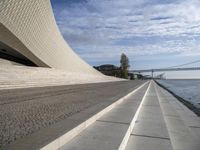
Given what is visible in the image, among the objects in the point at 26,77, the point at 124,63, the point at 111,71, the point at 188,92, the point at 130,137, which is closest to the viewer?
the point at 130,137

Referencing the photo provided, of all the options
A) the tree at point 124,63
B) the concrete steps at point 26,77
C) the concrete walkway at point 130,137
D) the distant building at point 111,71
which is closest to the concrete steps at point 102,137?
the concrete walkway at point 130,137

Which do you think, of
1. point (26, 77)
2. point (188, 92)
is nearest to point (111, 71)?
point (188, 92)

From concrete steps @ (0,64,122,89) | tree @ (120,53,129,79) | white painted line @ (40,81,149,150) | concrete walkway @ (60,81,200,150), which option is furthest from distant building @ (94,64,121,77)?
white painted line @ (40,81,149,150)

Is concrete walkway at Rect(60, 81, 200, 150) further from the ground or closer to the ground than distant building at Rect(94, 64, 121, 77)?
closer to the ground

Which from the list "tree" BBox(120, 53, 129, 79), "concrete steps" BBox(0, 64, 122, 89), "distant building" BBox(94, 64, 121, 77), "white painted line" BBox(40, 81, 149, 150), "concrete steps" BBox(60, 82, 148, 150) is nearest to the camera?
"white painted line" BBox(40, 81, 149, 150)

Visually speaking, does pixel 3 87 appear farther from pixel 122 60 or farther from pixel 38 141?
pixel 122 60

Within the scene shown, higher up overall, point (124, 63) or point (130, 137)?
point (124, 63)

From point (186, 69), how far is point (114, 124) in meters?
94.1

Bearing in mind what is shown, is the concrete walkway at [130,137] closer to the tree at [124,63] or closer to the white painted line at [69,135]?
the white painted line at [69,135]

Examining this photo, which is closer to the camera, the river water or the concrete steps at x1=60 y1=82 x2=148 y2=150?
the concrete steps at x1=60 y1=82 x2=148 y2=150

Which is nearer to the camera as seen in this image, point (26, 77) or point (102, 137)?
point (102, 137)

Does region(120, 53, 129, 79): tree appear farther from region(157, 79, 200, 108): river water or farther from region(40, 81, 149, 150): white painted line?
region(40, 81, 149, 150): white painted line

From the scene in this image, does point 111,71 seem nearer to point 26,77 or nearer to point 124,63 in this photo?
point 124,63

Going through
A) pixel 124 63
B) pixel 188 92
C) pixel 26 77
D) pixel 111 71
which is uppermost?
pixel 124 63
